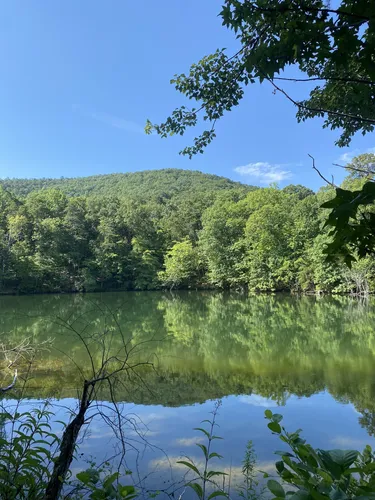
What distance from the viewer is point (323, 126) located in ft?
11.7

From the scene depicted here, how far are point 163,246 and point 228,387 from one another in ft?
92.7

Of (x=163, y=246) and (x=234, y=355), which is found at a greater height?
(x=163, y=246)

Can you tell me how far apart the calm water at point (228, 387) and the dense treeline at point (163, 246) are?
603 inches

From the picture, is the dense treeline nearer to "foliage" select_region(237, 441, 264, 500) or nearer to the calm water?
the calm water

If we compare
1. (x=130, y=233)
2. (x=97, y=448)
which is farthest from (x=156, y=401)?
(x=130, y=233)

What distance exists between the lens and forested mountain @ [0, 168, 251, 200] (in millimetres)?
56969

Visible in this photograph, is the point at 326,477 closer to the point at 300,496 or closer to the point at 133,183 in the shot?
the point at 300,496

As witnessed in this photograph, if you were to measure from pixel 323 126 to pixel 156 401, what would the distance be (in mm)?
3987

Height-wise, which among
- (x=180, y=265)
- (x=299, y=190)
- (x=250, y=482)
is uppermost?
(x=299, y=190)

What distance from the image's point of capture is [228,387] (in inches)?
214

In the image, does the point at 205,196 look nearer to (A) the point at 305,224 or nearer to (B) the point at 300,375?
(A) the point at 305,224

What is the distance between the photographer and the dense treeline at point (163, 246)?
26.0m

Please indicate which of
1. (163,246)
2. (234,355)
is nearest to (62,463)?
(234,355)

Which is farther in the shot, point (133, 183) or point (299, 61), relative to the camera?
point (133, 183)
